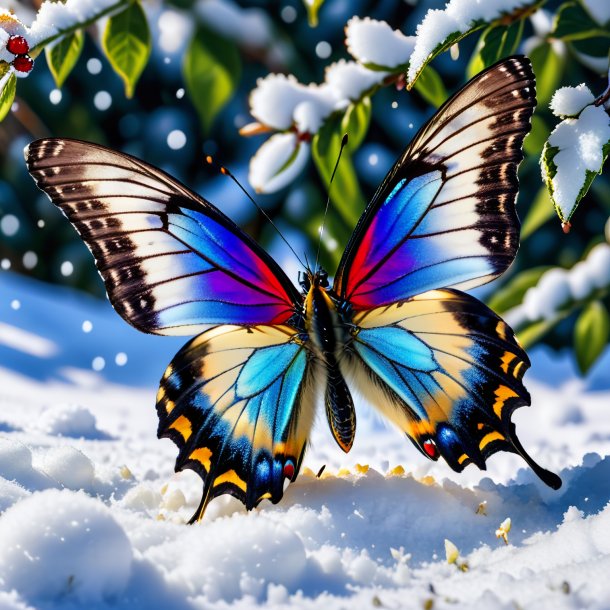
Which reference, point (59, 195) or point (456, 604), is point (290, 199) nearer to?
point (59, 195)

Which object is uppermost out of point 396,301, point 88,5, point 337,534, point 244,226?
point 88,5

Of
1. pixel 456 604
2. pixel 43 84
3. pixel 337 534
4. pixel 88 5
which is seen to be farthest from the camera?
pixel 43 84

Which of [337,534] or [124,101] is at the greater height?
[124,101]

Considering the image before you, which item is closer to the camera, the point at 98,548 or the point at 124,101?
the point at 98,548

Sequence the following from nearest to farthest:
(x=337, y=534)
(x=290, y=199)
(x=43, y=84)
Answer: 1. (x=337, y=534)
2. (x=290, y=199)
3. (x=43, y=84)

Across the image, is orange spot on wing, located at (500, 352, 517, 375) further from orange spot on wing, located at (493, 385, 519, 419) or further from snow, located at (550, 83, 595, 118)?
snow, located at (550, 83, 595, 118)

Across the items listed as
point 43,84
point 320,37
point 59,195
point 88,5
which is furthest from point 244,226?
point 59,195

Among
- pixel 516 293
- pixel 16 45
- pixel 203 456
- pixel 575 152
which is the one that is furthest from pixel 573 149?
pixel 516 293
